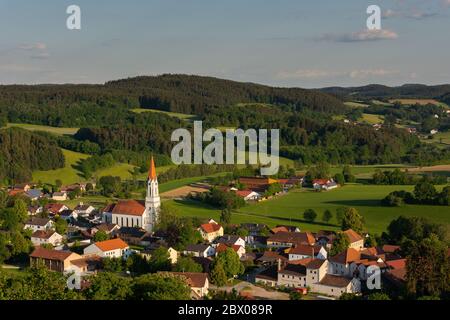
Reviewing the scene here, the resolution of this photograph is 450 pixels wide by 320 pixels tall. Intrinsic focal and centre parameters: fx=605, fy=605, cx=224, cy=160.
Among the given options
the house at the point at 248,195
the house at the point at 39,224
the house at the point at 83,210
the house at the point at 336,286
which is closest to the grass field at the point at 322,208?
the house at the point at 248,195

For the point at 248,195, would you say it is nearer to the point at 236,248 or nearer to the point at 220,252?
the point at 236,248

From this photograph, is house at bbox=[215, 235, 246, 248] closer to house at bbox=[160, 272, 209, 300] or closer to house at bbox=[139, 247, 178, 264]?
house at bbox=[139, 247, 178, 264]

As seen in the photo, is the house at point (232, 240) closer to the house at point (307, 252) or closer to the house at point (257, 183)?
the house at point (307, 252)

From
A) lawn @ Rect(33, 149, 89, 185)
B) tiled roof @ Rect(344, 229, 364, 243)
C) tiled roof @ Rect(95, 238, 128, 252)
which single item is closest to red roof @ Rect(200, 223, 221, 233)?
tiled roof @ Rect(95, 238, 128, 252)

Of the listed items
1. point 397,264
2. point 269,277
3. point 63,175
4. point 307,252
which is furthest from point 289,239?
point 63,175

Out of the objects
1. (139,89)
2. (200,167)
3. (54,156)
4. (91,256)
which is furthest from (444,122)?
(91,256)

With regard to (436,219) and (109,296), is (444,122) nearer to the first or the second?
(436,219)
